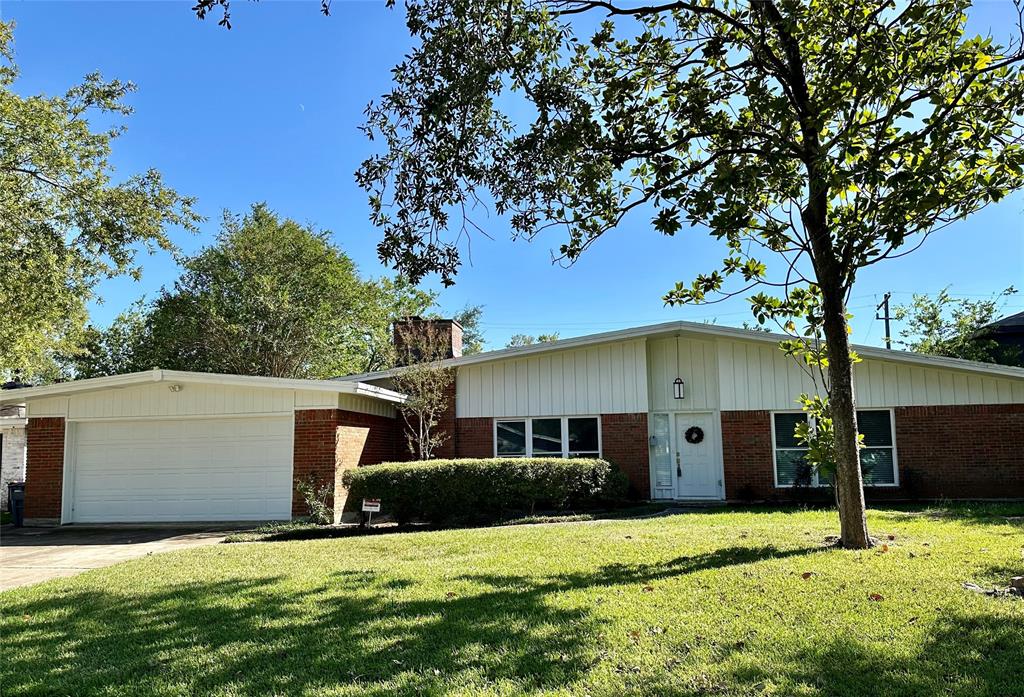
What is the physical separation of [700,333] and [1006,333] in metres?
17.7

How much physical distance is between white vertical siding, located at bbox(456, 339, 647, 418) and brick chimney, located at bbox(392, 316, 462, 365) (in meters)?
0.97

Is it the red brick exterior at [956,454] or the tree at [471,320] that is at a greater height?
the tree at [471,320]

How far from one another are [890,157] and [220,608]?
7.12m

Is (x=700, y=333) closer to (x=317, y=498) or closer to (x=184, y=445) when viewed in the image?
(x=317, y=498)

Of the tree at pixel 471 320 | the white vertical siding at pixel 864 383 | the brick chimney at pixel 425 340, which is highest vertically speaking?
the tree at pixel 471 320

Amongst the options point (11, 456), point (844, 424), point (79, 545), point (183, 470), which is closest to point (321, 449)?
point (183, 470)

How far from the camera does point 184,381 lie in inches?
532

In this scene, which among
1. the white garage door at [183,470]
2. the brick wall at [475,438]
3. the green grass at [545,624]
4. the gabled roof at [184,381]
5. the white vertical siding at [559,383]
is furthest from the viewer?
the brick wall at [475,438]

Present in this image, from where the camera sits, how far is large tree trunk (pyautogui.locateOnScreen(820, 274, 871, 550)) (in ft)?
24.9

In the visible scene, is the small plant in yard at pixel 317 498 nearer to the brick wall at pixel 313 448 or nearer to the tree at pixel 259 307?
the brick wall at pixel 313 448

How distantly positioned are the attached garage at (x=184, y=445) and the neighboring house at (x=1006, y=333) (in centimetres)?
2334

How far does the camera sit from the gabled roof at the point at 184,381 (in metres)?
13.1

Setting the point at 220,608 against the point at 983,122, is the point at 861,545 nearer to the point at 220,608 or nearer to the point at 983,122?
the point at 983,122

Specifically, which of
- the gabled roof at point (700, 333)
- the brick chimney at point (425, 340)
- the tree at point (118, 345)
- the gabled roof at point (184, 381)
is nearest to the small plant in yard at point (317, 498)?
the gabled roof at point (184, 381)
